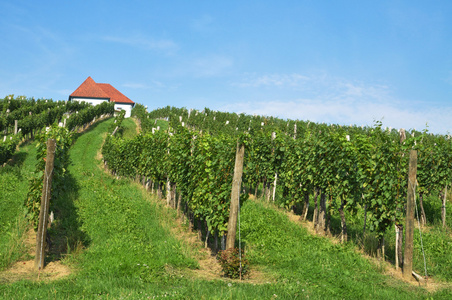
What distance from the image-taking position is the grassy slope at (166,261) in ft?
22.8

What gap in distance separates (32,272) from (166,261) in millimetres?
3619

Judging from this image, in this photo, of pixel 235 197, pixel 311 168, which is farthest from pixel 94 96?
pixel 235 197

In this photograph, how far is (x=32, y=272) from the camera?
8.80m

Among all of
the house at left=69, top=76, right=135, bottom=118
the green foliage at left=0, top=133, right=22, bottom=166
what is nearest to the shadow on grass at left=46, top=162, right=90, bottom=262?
the green foliage at left=0, top=133, right=22, bottom=166

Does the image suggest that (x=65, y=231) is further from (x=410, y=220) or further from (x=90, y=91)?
(x=90, y=91)

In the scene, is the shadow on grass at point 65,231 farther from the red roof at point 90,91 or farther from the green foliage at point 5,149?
the red roof at point 90,91

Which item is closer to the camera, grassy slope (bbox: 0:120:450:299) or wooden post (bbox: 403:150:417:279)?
grassy slope (bbox: 0:120:450:299)

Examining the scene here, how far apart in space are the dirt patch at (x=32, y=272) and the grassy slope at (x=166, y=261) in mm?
374

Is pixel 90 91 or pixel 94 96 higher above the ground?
pixel 90 91

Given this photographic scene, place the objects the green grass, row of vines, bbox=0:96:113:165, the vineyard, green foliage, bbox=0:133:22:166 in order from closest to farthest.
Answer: the vineyard < the green grass < green foliage, bbox=0:133:22:166 < row of vines, bbox=0:96:113:165

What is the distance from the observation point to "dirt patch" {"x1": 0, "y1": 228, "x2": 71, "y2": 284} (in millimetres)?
8258

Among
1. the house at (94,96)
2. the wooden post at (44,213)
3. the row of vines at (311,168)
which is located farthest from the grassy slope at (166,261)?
the house at (94,96)

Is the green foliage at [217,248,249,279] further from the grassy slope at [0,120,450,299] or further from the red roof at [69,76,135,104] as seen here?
the red roof at [69,76,135,104]

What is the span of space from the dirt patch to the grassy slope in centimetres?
37
